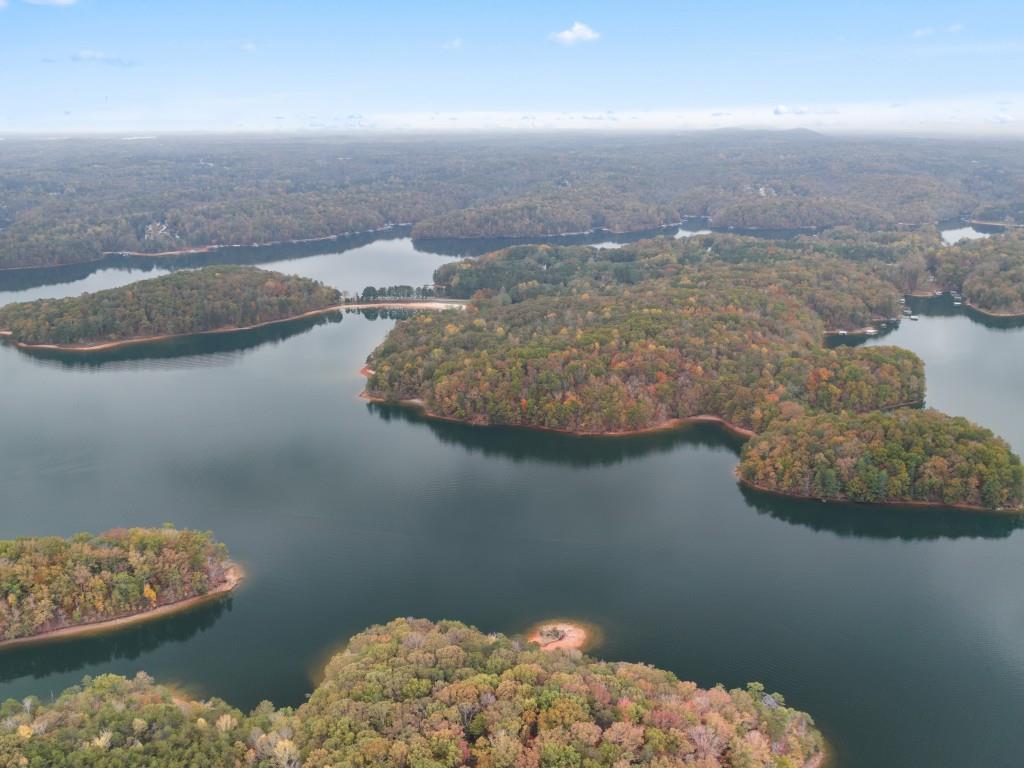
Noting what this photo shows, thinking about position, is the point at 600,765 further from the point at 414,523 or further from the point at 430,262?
the point at 430,262

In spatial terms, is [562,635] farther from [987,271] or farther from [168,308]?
[987,271]

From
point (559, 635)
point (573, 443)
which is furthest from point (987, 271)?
point (559, 635)

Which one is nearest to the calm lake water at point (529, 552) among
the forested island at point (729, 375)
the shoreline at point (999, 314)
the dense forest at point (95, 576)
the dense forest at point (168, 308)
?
the dense forest at point (95, 576)

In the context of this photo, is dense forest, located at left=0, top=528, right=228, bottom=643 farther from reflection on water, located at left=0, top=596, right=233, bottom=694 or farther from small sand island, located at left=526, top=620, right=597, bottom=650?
small sand island, located at left=526, top=620, right=597, bottom=650

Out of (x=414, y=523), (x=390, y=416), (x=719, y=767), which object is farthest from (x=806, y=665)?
(x=390, y=416)

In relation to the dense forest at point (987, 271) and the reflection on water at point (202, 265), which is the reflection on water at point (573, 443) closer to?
the reflection on water at point (202, 265)
